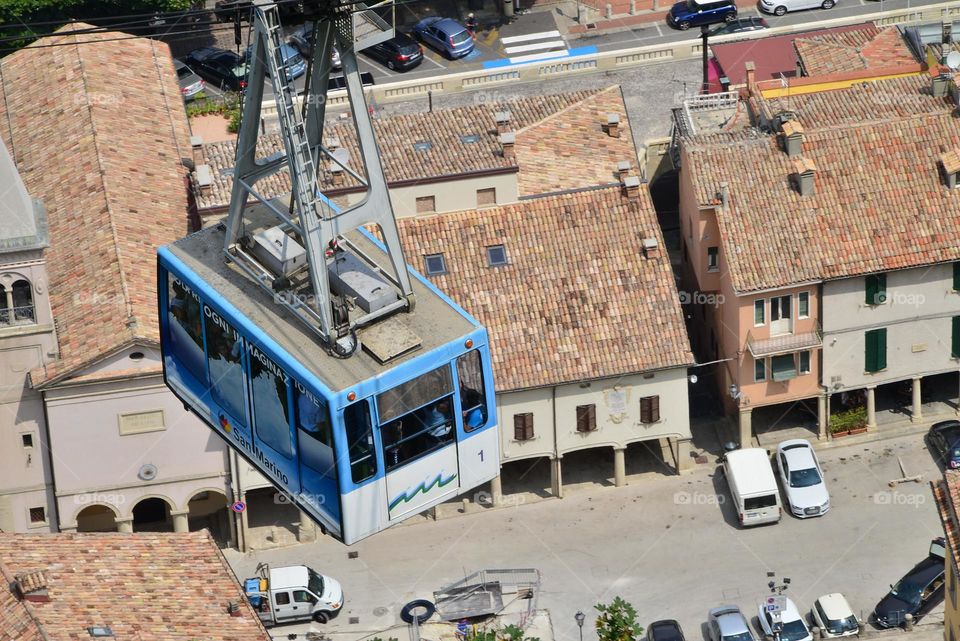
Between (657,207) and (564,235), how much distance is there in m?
12.7

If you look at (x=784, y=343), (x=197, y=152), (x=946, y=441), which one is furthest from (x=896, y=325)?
(x=197, y=152)

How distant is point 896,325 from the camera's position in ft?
264

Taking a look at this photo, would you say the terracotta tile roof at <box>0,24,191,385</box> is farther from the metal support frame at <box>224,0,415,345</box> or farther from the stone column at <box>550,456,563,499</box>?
the metal support frame at <box>224,0,415,345</box>

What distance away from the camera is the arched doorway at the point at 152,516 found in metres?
81.1

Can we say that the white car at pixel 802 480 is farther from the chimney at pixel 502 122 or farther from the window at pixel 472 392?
the window at pixel 472 392

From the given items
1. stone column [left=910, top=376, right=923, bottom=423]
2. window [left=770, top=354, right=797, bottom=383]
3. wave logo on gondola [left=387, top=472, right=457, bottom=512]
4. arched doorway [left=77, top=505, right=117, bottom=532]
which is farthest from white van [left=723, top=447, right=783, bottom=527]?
wave logo on gondola [left=387, top=472, right=457, bottom=512]

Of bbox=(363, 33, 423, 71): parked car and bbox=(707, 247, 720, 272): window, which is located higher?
bbox=(707, 247, 720, 272): window

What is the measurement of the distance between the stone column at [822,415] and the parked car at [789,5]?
86.8 feet

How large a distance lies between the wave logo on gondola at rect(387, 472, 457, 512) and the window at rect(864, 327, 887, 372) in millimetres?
30914

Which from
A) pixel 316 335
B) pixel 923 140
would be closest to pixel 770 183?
pixel 923 140

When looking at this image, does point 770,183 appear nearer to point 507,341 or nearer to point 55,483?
point 507,341

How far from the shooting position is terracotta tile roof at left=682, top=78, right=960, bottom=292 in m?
78.6

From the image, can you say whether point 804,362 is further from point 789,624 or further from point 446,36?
point 446,36

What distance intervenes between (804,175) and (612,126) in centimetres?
785
